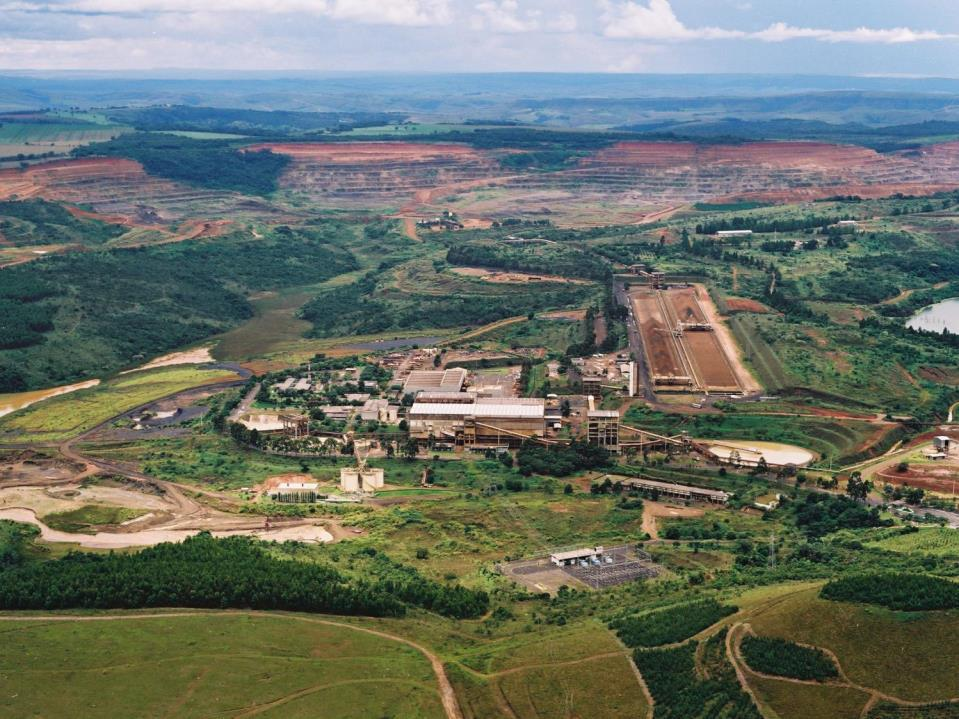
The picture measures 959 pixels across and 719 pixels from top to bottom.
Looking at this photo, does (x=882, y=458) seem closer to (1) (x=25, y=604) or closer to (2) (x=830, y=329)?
(2) (x=830, y=329)

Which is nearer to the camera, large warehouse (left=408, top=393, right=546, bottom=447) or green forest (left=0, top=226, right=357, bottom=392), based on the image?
large warehouse (left=408, top=393, right=546, bottom=447)

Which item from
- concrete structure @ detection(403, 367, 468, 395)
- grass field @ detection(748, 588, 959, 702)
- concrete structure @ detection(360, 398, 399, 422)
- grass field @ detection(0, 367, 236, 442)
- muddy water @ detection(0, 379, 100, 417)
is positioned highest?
grass field @ detection(748, 588, 959, 702)

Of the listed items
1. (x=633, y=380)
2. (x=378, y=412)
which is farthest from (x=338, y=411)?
(x=633, y=380)

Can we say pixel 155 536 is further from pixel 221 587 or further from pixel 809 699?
pixel 809 699

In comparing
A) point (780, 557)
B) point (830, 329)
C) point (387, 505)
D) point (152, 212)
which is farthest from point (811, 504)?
point (152, 212)

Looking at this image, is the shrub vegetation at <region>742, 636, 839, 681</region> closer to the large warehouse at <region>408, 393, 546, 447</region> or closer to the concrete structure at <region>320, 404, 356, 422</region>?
the large warehouse at <region>408, 393, 546, 447</region>

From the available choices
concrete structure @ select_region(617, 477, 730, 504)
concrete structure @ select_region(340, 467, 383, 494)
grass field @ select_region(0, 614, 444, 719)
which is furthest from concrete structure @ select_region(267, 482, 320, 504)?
grass field @ select_region(0, 614, 444, 719)

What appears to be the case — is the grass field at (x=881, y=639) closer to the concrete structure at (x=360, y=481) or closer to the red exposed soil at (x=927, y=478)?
the red exposed soil at (x=927, y=478)
